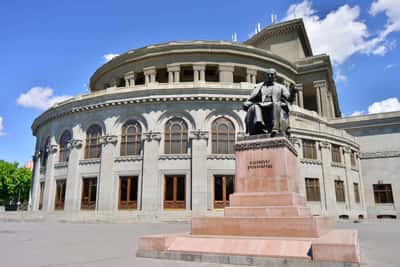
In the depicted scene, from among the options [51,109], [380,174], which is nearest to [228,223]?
[51,109]

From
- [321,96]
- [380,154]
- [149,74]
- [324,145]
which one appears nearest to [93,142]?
[149,74]

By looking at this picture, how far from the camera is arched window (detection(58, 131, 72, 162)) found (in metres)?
29.9

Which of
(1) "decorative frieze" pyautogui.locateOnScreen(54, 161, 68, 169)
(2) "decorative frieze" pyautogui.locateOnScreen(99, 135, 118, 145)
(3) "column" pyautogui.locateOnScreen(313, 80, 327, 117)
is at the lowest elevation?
(1) "decorative frieze" pyautogui.locateOnScreen(54, 161, 68, 169)

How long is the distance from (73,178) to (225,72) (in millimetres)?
19838

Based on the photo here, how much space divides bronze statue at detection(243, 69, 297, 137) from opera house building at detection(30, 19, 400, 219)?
11.5 metres

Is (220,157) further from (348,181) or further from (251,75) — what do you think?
(251,75)

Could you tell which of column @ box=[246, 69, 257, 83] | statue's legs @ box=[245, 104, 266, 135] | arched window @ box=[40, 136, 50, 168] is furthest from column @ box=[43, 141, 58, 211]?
statue's legs @ box=[245, 104, 266, 135]

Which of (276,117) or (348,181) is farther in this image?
(348,181)

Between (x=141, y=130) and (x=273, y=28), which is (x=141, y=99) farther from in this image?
(x=273, y=28)

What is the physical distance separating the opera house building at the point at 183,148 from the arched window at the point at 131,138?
0.29ft

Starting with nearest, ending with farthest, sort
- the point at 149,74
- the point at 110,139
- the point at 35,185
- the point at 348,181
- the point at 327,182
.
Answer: the point at 110,139 → the point at 327,182 → the point at 348,181 → the point at 35,185 → the point at 149,74

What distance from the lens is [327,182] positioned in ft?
93.2

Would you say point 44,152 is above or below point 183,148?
above

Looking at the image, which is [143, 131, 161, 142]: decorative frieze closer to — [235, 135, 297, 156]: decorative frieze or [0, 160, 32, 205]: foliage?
[235, 135, 297, 156]: decorative frieze
